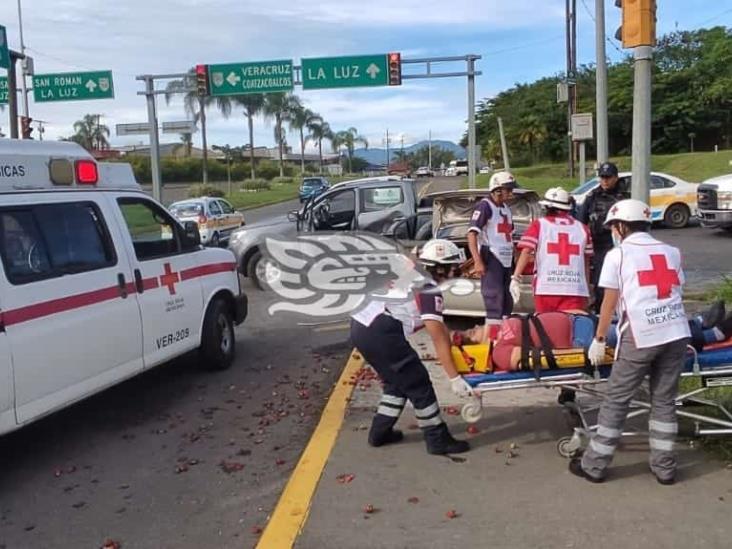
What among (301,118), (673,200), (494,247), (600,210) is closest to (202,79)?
(673,200)

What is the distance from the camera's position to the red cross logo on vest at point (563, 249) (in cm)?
647

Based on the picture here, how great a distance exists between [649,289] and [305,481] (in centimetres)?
228

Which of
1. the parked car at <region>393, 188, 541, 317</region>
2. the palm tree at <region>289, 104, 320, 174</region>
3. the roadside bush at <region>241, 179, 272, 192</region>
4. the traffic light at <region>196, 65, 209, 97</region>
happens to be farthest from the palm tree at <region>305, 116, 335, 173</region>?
the parked car at <region>393, 188, 541, 317</region>

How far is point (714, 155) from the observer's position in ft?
137

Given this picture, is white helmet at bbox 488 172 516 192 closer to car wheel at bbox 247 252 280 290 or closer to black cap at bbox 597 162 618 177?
black cap at bbox 597 162 618 177

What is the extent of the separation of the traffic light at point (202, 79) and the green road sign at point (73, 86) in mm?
2821

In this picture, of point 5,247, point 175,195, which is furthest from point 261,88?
point 175,195

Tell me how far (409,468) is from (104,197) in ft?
10.6

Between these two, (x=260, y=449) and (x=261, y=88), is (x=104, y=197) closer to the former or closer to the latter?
(x=260, y=449)

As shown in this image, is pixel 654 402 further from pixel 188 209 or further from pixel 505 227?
pixel 188 209

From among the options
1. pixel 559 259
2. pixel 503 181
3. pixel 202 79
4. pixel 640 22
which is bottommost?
pixel 559 259

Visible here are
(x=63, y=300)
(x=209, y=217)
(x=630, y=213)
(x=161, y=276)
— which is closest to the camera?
(x=630, y=213)

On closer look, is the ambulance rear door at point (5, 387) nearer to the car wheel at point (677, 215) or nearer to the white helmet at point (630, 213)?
the white helmet at point (630, 213)

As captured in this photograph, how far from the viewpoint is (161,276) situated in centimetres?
678
